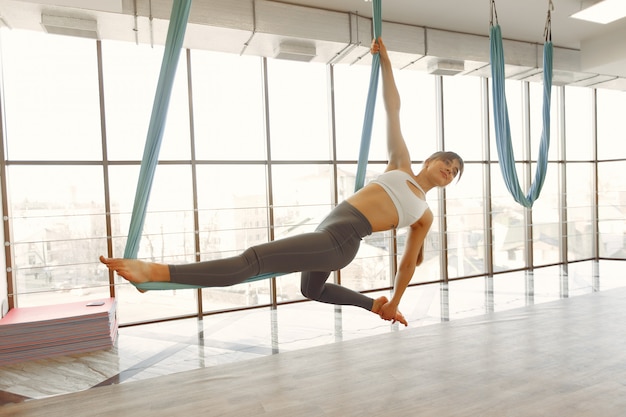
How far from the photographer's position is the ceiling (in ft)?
9.68

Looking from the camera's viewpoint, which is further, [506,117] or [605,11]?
[605,11]

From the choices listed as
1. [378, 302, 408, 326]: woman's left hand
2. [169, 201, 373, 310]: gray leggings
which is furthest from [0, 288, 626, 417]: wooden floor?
[169, 201, 373, 310]: gray leggings

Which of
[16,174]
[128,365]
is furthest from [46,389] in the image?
[16,174]

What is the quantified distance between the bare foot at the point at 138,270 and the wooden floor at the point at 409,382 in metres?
0.80

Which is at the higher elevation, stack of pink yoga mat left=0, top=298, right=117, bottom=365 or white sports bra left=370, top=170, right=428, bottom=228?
white sports bra left=370, top=170, right=428, bottom=228

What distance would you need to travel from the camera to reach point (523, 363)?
2.26 meters

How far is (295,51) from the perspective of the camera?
11.7 ft

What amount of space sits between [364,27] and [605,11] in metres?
2.08

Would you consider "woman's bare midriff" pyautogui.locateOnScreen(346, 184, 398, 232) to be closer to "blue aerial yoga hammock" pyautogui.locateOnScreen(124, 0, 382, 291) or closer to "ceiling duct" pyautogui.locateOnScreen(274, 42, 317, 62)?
"blue aerial yoga hammock" pyautogui.locateOnScreen(124, 0, 382, 291)

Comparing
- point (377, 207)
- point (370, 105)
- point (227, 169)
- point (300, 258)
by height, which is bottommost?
point (300, 258)

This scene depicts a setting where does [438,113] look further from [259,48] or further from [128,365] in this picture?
[128,365]

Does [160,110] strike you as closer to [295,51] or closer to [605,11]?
[295,51]

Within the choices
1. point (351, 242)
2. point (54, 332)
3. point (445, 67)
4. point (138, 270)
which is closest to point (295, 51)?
point (445, 67)

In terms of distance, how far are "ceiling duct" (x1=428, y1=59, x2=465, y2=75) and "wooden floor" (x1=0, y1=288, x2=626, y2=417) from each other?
2770mm
